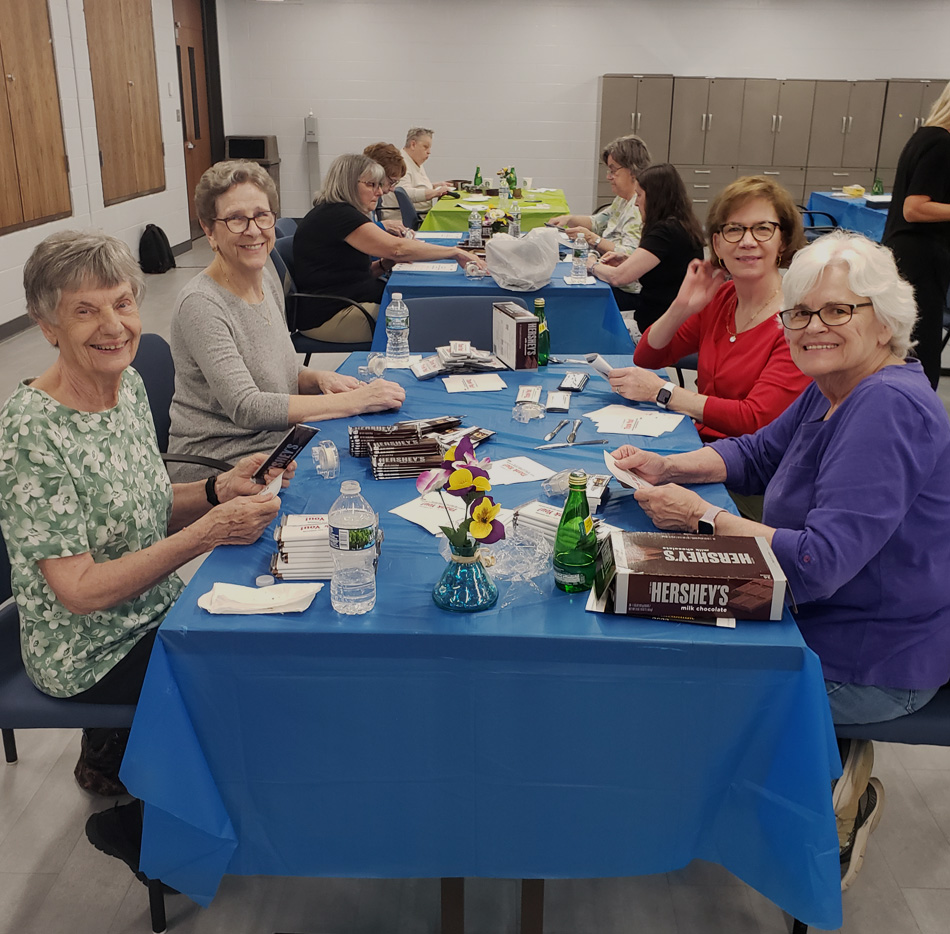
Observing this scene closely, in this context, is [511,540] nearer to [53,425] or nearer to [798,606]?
[798,606]

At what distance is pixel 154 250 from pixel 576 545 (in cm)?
831

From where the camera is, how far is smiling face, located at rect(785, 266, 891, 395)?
5.39ft

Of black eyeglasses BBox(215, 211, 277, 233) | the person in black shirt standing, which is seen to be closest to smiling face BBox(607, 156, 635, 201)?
the person in black shirt standing

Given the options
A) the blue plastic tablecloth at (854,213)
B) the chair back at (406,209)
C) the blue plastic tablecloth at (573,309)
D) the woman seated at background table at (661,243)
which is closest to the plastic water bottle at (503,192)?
the chair back at (406,209)

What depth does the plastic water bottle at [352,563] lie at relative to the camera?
145cm

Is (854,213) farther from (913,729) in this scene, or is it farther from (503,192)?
(913,729)

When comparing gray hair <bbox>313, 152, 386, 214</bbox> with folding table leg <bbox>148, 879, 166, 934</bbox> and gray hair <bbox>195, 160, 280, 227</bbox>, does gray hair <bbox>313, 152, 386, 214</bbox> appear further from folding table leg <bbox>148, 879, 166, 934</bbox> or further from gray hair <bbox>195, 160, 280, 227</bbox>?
folding table leg <bbox>148, 879, 166, 934</bbox>

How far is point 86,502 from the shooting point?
63.4 inches

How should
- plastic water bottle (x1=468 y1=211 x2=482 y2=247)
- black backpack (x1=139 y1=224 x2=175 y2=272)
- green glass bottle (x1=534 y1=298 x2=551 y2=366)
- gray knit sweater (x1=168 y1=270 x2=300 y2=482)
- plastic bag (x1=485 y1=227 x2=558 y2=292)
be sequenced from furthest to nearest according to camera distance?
black backpack (x1=139 y1=224 x2=175 y2=272)
plastic water bottle (x1=468 y1=211 x2=482 y2=247)
plastic bag (x1=485 y1=227 x2=558 y2=292)
green glass bottle (x1=534 y1=298 x2=551 y2=366)
gray knit sweater (x1=168 y1=270 x2=300 y2=482)

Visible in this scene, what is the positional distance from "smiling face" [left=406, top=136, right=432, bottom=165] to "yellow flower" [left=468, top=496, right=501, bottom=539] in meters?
7.94

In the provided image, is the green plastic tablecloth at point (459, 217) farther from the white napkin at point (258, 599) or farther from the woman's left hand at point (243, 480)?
the white napkin at point (258, 599)

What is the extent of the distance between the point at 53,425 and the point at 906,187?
3730 mm

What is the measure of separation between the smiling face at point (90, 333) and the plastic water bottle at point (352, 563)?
0.56 metres

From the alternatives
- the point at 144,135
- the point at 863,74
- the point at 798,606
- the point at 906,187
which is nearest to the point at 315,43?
the point at 144,135
